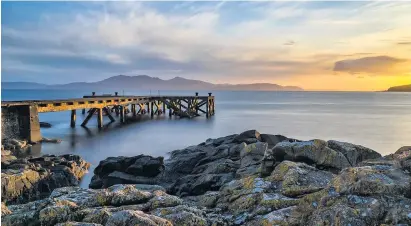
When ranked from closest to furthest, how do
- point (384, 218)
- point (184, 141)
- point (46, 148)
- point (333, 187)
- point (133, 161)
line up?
point (384, 218) → point (333, 187) → point (133, 161) → point (46, 148) → point (184, 141)

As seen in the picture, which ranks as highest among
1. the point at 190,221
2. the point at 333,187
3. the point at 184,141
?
the point at 333,187

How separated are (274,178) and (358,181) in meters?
2.13

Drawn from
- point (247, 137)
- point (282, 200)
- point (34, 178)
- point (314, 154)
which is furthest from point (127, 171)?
point (282, 200)

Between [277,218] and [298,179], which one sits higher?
[298,179]

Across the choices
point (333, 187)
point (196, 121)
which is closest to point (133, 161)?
point (333, 187)

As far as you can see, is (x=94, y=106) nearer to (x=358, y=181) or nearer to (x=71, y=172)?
(x=71, y=172)

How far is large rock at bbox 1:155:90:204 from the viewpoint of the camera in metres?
12.9

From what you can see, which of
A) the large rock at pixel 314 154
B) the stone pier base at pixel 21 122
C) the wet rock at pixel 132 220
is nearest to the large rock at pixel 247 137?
the large rock at pixel 314 154

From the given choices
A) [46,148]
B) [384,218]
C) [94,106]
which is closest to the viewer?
[384,218]

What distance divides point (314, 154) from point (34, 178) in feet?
36.0

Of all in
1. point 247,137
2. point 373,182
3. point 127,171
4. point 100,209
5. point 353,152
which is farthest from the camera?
point 247,137

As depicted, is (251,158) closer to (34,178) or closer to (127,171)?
(127,171)

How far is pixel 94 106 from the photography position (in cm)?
3797

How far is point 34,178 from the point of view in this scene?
14117 millimetres
